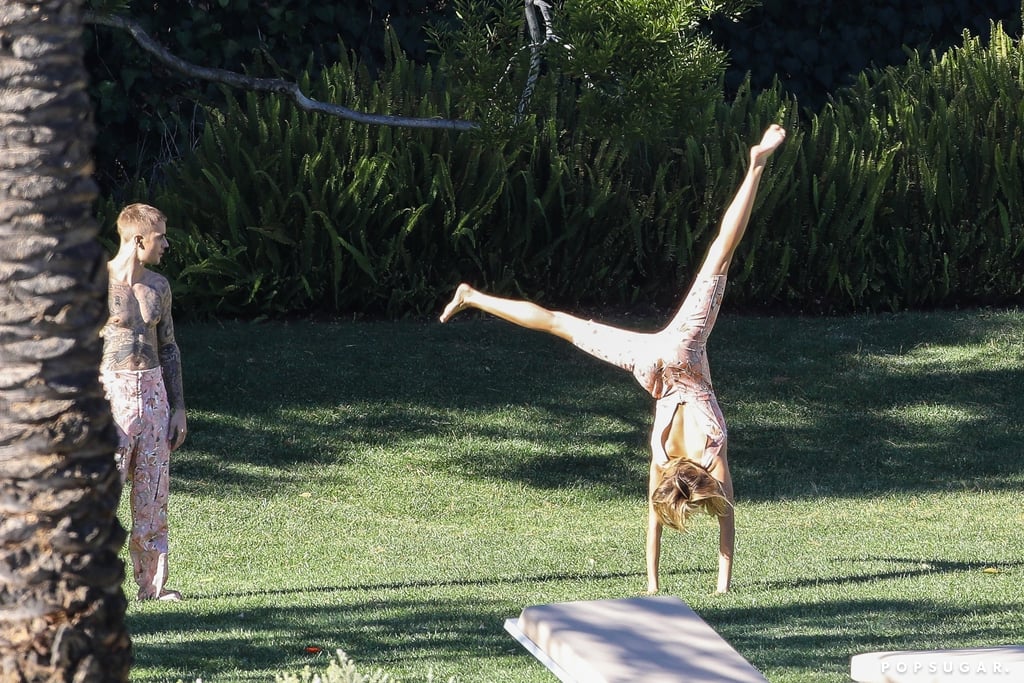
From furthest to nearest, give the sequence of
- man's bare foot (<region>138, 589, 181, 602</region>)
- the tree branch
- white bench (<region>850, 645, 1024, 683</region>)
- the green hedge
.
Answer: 1. the green hedge
2. the tree branch
3. man's bare foot (<region>138, 589, 181, 602</region>)
4. white bench (<region>850, 645, 1024, 683</region>)

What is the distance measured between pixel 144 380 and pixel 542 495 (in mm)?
3893

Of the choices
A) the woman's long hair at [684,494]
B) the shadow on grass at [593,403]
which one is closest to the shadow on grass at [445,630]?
the woman's long hair at [684,494]

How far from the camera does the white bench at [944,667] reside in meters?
4.37

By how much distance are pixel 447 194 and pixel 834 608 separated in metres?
7.09

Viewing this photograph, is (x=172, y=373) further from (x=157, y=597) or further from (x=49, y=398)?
(x=49, y=398)

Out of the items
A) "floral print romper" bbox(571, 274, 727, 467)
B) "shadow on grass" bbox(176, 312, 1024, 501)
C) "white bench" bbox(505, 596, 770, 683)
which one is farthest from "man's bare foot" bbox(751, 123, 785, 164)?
"shadow on grass" bbox(176, 312, 1024, 501)

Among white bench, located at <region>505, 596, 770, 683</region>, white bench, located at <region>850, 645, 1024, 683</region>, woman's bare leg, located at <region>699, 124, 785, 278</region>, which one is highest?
woman's bare leg, located at <region>699, 124, 785, 278</region>

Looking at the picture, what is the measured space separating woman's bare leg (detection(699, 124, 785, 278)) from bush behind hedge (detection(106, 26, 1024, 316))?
578 centimetres

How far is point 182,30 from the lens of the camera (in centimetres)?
1416

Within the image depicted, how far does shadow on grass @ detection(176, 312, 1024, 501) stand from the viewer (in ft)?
34.3

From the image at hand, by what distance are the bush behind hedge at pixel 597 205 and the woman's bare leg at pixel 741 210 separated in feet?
19.0

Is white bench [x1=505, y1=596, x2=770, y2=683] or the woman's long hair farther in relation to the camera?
the woman's long hair

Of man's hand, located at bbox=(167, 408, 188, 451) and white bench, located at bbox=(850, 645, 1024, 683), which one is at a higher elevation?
white bench, located at bbox=(850, 645, 1024, 683)

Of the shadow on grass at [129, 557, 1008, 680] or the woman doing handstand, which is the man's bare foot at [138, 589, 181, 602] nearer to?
the shadow on grass at [129, 557, 1008, 680]
